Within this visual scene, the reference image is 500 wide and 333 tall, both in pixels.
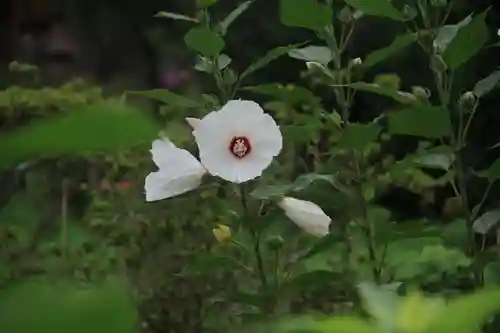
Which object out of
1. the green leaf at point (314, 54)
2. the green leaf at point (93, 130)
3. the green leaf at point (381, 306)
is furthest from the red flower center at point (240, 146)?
the green leaf at point (93, 130)

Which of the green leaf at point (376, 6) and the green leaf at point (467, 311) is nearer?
the green leaf at point (467, 311)

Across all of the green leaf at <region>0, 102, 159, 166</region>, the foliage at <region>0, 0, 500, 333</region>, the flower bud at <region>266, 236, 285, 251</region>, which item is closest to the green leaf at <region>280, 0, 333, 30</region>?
the foliage at <region>0, 0, 500, 333</region>

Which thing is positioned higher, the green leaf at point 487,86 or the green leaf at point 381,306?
the green leaf at point 487,86

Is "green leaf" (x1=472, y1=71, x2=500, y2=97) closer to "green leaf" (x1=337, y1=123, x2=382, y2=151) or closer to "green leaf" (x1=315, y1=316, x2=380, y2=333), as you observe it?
"green leaf" (x1=337, y1=123, x2=382, y2=151)

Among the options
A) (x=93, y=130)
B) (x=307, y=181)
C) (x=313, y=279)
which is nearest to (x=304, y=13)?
(x=307, y=181)

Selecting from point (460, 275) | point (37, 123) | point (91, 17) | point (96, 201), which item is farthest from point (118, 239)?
point (91, 17)

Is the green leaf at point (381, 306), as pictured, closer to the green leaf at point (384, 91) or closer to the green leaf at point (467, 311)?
the green leaf at point (467, 311)
